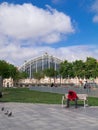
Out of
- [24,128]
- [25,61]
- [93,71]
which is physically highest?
[25,61]

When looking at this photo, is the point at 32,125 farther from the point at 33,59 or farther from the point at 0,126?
the point at 33,59

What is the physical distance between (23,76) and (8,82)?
1203 cm

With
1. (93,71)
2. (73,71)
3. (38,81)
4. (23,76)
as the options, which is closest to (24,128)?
(93,71)

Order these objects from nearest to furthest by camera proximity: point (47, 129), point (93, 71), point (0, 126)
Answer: point (47, 129)
point (0, 126)
point (93, 71)

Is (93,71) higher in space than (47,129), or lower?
higher

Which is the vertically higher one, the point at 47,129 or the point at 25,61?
the point at 25,61

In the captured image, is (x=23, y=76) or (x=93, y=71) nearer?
(x=93, y=71)

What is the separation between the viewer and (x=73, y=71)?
305ft

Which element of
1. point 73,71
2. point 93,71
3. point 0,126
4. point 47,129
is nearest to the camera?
point 47,129

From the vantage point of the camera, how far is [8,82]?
6211 inches

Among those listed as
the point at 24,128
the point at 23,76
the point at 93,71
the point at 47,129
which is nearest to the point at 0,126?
the point at 24,128

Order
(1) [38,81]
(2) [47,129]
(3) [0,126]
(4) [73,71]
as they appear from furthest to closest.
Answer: (1) [38,81]
(4) [73,71]
(3) [0,126]
(2) [47,129]

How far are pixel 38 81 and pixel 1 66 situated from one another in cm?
6976

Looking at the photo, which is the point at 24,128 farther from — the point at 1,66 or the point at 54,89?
the point at 1,66
